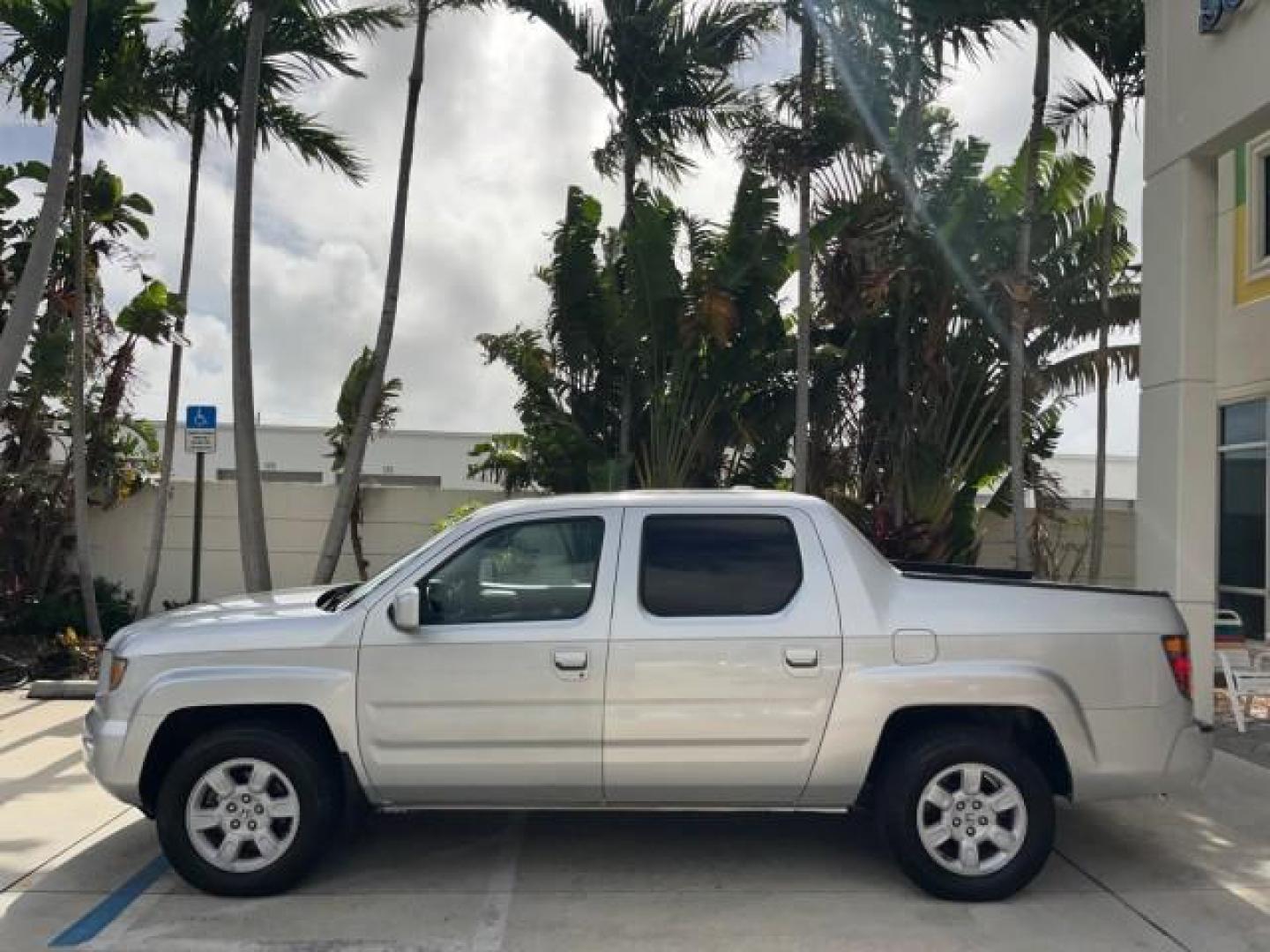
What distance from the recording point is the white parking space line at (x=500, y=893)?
435cm

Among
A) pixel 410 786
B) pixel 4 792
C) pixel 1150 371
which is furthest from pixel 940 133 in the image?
pixel 4 792

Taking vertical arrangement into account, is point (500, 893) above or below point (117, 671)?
below

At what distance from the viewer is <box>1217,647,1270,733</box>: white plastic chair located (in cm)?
802

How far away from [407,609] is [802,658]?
1.79 metres

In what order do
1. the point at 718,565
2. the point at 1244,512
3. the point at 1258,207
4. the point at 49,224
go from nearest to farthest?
the point at 718,565, the point at 49,224, the point at 1258,207, the point at 1244,512

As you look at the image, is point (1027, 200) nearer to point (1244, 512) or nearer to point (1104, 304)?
point (1104, 304)

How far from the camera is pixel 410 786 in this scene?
15.8 ft

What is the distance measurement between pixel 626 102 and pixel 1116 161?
5.80m

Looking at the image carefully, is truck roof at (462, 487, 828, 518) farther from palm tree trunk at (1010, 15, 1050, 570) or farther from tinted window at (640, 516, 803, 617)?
palm tree trunk at (1010, 15, 1050, 570)

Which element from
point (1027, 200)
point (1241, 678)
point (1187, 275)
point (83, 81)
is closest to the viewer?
point (1187, 275)

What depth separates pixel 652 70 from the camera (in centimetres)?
1208

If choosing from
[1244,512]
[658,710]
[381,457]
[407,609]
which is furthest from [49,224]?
[381,457]

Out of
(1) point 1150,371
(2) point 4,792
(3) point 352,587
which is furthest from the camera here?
(1) point 1150,371

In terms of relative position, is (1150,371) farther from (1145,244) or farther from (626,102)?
(626,102)
